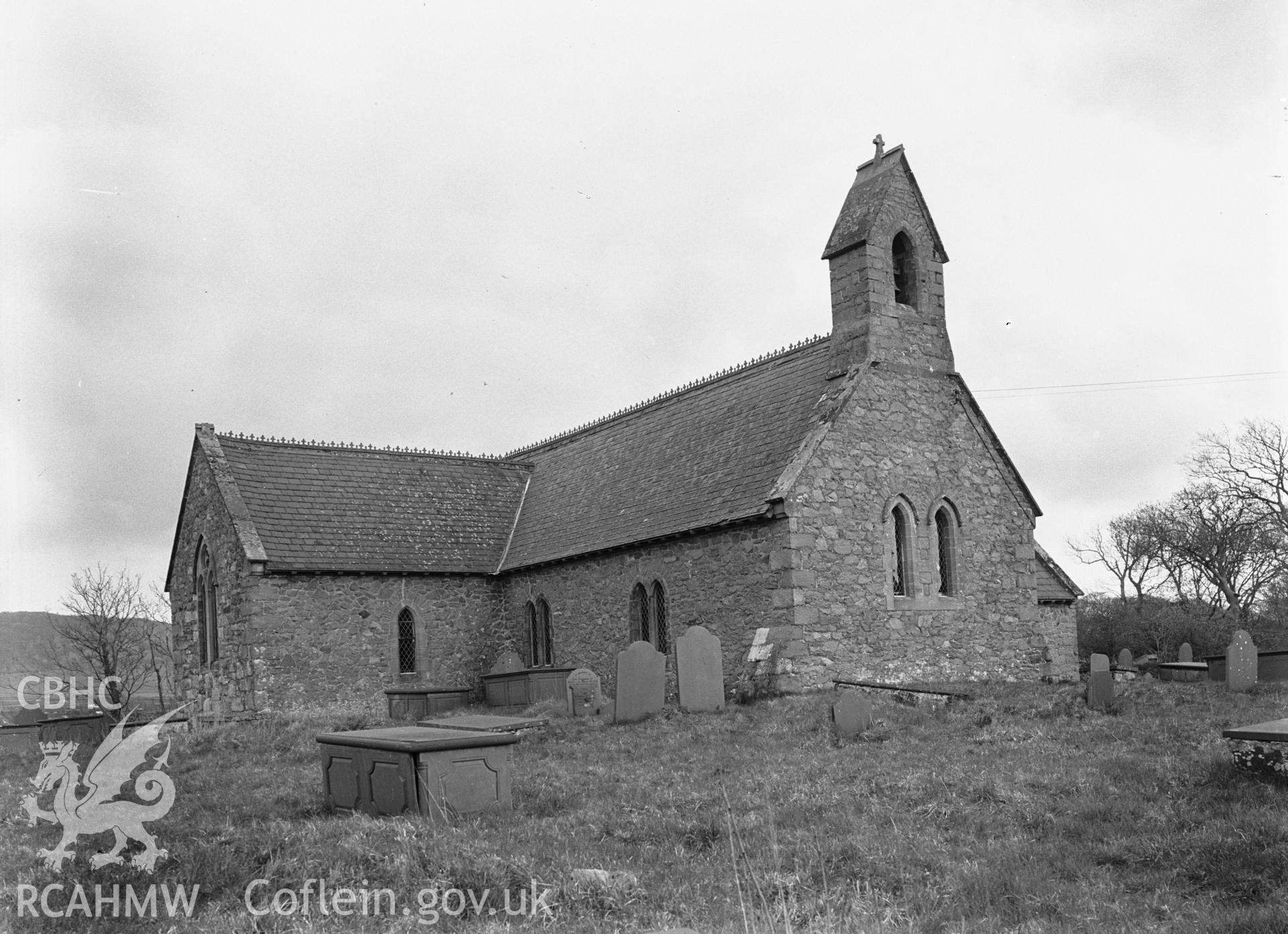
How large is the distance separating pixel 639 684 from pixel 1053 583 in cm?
1435

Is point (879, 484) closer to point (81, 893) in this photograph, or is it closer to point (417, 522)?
point (417, 522)

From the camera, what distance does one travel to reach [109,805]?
9.88 metres

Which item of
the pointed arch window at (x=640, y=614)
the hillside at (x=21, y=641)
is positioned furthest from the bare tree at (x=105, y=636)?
the pointed arch window at (x=640, y=614)

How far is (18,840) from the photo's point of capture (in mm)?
10047

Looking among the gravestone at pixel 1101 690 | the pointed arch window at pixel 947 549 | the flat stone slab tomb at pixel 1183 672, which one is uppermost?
the pointed arch window at pixel 947 549

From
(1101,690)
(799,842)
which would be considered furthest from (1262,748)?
(1101,690)

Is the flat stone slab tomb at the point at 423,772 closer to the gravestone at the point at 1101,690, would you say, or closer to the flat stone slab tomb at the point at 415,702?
the gravestone at the point at 1101,690

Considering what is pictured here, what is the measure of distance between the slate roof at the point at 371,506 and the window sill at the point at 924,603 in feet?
34.1

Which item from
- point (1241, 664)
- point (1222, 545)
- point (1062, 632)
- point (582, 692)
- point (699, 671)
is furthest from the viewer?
point (1222, 545)

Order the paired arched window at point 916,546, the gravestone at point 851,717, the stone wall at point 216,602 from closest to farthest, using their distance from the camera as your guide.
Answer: the gravestone at point 851,717 < the paired arched window at point 916,546 < the stone wall at point 216,602

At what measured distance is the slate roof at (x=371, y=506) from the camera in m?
25.1

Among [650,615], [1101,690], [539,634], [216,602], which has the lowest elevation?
[1101,690]

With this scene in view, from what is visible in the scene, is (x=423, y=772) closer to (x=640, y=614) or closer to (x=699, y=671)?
(x=699, y=671)

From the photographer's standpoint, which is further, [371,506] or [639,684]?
[371,506]
